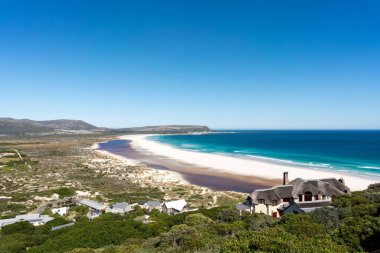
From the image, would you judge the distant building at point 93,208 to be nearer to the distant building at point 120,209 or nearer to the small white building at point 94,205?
the small white building at point 94,205

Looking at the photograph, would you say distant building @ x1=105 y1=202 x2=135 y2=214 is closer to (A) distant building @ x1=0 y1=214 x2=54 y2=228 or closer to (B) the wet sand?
(A) distant building @ x1=0 y1=214 x2=54 y2=228

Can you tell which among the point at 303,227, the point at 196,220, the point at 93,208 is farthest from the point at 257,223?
the point at 93,208

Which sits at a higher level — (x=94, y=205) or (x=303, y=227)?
(x=303, y=227)

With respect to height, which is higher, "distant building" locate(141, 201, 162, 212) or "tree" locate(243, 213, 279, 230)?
"tree" locate(243, 213, 279, 230)

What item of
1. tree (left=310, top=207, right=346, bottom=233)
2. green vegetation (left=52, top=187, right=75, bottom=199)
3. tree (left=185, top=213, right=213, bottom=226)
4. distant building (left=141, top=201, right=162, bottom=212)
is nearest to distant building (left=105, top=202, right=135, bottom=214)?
distant building (left=141, top=201, right=162, bottom=212)

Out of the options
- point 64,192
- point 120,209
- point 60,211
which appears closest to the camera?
point 120,209

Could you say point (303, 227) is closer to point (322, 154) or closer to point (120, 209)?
point (120, 209)

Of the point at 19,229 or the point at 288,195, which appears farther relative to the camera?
the point at 288,195

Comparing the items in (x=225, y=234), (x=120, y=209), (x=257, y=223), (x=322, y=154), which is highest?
(x=257, y=223)

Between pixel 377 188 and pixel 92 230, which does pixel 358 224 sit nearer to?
pixel 92 230
